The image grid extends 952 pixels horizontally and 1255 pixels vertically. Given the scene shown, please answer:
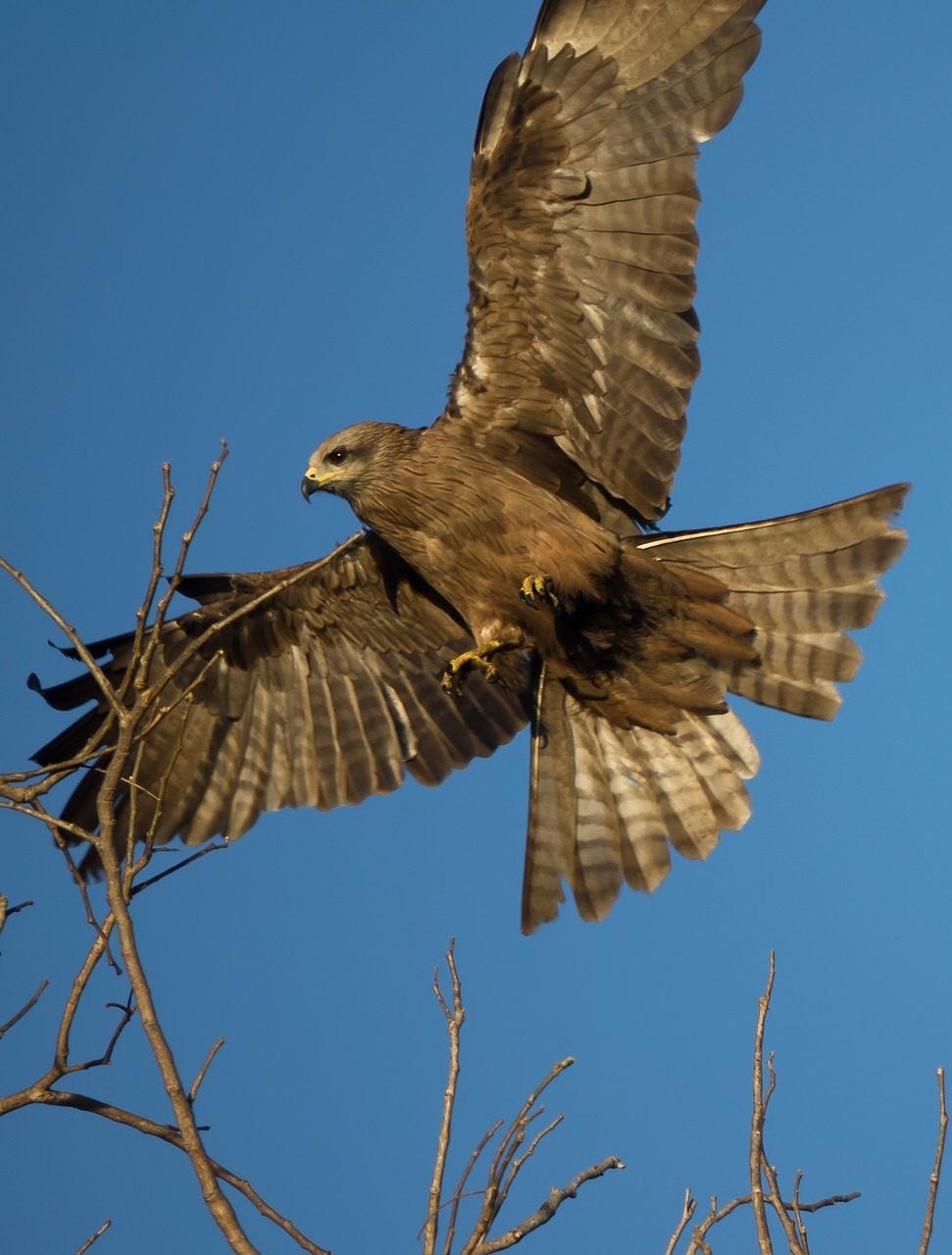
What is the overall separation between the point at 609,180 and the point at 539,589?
1.64 metres

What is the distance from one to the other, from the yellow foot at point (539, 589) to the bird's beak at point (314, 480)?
1.03 metres

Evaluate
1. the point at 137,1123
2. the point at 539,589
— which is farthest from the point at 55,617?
the point at 539,589

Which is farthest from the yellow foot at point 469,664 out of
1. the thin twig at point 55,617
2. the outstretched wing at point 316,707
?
the thin twig at point 55,617

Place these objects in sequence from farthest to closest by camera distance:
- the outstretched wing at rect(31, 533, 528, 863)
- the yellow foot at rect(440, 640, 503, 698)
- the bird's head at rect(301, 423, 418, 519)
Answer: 1. the outstretched wing at rect(31, 533, 528, 863)
2. the bird's head at rect(301, 423, 418, 519)
3. the yellow foot at rect(440, 640, 503, 698)

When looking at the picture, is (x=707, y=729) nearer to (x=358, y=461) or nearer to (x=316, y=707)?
(x=358, y=461)

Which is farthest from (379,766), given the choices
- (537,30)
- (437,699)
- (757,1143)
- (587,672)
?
(757,1143)

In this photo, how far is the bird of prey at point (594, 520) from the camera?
5.70 metres

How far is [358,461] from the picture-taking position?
6328 millimetres

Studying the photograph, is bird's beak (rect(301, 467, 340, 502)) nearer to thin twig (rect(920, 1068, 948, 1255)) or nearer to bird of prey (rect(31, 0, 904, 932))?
bird of prey (rect(31, 0, 904, 932))

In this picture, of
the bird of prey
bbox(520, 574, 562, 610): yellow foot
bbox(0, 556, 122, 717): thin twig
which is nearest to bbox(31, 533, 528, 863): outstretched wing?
the bird of prey

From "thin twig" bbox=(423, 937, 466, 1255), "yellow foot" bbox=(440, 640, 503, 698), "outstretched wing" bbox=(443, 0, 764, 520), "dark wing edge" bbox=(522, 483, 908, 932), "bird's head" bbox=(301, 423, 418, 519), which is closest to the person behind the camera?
"thin twig" bbox=(423, 937, 466, 1255)

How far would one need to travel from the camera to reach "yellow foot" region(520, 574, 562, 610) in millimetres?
5942

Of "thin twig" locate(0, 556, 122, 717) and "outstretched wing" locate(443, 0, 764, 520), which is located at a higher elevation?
"outstretched wing" locate(443, 0, 764, 520)

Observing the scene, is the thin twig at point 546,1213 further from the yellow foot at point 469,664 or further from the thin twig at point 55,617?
the yellow foot at point 469,664
